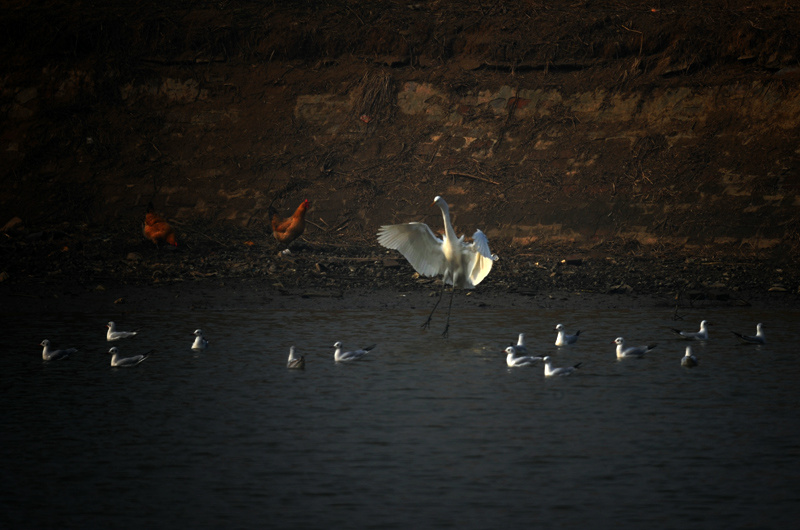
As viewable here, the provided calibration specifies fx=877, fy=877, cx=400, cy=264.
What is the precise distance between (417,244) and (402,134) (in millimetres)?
9605

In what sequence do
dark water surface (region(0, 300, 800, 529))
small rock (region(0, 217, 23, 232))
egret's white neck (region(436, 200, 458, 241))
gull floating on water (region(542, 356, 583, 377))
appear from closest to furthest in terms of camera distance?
dark water surface (region(0, 300, 800, 529)) < gull floating on water (region(542, 356, 583, 377)) < egret's white neck (region(436, 200, 458, 241)) < small rock (region(0, 217, 23, 232))

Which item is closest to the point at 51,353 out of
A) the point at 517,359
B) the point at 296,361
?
the point at 296,361

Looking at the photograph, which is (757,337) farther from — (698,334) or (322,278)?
(322,278)

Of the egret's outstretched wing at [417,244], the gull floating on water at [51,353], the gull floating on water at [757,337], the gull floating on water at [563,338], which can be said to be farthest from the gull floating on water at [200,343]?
the gull floating on water at [757,337]

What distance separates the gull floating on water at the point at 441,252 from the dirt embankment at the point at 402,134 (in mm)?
2835

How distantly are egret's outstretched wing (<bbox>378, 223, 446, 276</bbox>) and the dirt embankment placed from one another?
9.22 feet

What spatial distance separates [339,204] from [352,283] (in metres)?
5.53

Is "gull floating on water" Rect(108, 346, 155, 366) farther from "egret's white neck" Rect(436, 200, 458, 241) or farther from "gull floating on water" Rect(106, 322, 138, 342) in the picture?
"egret's white neck" Rect(436, 200, 458, 241)

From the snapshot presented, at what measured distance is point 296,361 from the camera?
11.0 meters

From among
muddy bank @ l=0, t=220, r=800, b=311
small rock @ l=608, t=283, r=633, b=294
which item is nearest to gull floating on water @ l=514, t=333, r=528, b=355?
muddy bank @ l=0, t=220, r=800, b=311

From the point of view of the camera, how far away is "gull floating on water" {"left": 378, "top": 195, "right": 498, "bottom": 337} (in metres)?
13.3

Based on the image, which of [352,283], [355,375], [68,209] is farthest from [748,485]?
[68,209]

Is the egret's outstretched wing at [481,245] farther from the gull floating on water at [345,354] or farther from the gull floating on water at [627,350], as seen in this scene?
the gull floating on water at [345,354]

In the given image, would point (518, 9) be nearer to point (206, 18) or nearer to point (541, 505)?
point (206, 18)
